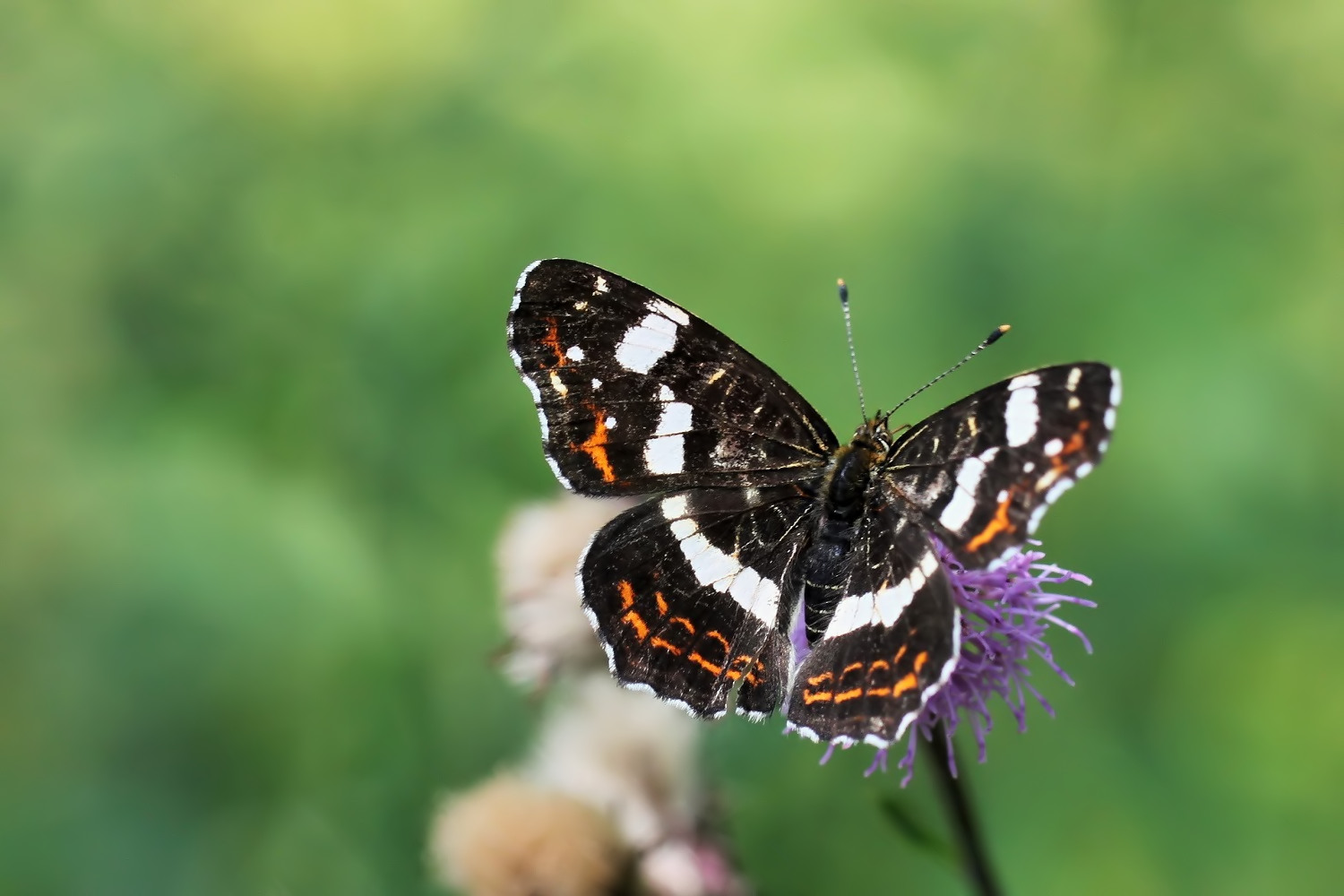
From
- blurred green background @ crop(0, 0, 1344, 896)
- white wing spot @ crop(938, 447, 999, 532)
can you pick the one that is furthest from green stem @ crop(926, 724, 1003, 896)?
blurred green background @ crop(0, 0, 1344, 896)

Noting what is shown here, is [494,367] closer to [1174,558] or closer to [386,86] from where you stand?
[386,86]

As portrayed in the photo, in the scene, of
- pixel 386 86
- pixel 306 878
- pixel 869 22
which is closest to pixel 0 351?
pixel 386 86

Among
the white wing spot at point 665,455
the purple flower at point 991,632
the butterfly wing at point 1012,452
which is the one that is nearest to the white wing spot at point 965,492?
the butterfly wing at point 1012,452

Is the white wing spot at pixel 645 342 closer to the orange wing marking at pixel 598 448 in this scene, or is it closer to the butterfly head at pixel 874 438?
the orange wing marking at pixel 598 448

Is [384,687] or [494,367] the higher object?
[494,367]

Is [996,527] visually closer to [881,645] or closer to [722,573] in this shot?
[881,645]
